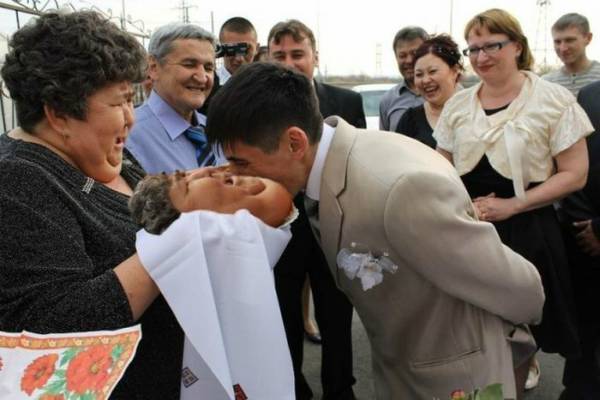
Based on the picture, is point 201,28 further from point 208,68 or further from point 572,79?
point 572,79

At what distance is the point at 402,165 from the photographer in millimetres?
1489

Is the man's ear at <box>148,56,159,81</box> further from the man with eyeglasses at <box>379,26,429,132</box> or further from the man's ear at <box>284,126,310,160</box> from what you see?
the man with eyeglasses at <box>379,26,429,132</box>

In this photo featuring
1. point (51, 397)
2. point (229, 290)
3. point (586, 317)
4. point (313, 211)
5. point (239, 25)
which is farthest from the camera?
point (239, 25)

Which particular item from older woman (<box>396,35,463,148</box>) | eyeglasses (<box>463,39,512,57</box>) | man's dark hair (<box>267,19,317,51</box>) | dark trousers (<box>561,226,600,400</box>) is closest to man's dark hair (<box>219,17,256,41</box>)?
man's dark hair (<box>267,19,317,51</box>)

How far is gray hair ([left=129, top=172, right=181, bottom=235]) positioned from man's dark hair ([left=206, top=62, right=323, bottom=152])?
258 millimetres

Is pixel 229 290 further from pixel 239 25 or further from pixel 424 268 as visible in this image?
pixel 239 25

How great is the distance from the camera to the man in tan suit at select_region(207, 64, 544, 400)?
146 cm

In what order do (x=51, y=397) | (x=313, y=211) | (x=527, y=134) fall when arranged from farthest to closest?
(x=527, y=134) < (x=313, y=211) < (x=51, y=397)

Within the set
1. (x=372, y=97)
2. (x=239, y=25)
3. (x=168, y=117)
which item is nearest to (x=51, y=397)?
(x=168, y=117)

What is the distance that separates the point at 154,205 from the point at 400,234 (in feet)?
2.06

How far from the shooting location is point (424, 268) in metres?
1.51

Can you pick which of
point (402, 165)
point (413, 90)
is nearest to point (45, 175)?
point (402, 165)

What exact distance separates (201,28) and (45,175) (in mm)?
1624

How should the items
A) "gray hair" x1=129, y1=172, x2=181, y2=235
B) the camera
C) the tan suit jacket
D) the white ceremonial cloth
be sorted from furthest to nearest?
the camera, the tan suit jacket, "gray hair" x1=129, y1=172, x2=181, y2=235, the white ceremonial cloth
